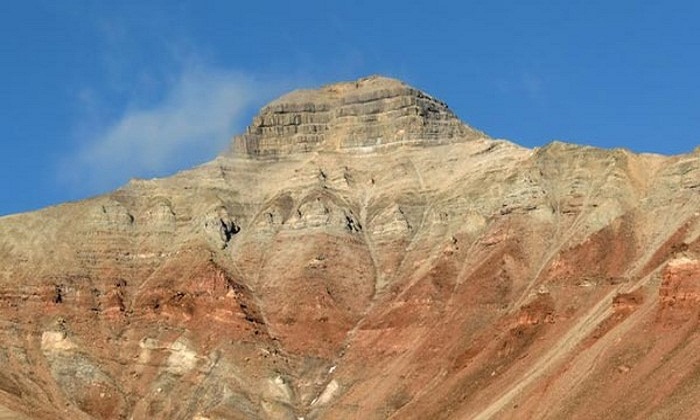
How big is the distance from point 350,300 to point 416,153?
25.4 m

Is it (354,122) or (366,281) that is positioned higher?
(354,122)

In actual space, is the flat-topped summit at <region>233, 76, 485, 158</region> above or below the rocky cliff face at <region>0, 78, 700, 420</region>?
above

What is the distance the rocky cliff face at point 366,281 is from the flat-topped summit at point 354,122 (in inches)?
10.7

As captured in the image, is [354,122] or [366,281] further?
[354,122]

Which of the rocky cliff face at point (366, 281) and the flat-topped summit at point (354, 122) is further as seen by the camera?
the flat-topped summit at point (354, 122)

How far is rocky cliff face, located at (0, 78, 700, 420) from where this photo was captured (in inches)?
4732

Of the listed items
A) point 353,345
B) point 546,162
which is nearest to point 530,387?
point 353,345

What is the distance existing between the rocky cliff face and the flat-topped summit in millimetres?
272

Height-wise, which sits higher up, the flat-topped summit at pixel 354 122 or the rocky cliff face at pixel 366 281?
the flat-topped summit at pixel 354 122

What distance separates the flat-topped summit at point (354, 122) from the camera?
563ft

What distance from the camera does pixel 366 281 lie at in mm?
149750

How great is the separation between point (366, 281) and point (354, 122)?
28.2 metres

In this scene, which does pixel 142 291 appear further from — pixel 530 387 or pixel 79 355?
pixel 530 387

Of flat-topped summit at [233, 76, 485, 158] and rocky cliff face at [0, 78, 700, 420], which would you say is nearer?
rocky cliff face at [0, 78, 700, 420]
